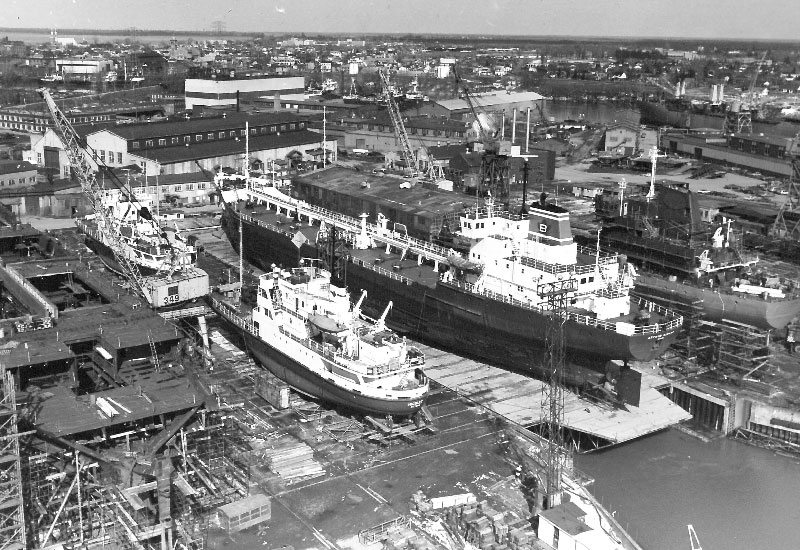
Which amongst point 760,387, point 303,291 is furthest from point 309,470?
point 760,387

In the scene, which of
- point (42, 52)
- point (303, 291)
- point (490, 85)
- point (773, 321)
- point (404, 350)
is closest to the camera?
point (404, 350)

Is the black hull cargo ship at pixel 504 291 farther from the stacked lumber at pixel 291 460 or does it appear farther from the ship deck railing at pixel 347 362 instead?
the stacked lumber at pixel 291 460

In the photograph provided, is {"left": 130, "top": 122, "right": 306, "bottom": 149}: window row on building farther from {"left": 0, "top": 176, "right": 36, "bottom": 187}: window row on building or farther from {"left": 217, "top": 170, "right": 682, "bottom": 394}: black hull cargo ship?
{"left": 217, "top": 170, "right": 682, "bottom": 394}: black hull cargo ship

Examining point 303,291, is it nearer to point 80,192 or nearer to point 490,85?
point 80,192

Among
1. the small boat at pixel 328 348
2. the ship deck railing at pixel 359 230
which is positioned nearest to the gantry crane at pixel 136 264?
the small boat at pixel 328 348

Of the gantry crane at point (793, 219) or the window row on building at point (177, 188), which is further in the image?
the window row on building at point (177, 188)

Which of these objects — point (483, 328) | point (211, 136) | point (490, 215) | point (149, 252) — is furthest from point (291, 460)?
point (211, 136)

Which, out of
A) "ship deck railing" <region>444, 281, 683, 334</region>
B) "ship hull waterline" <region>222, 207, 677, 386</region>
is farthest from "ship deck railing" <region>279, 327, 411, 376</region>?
"ship deck railing" <region>444, 281, 683, 334</region>
